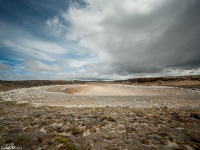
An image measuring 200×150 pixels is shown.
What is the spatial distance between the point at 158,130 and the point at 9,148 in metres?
8.35

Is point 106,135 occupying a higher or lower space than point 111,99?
higher

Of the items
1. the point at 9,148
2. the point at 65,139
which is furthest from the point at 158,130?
the point at 9,148

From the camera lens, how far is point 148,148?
19.8 feet

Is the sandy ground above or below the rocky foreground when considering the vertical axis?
below

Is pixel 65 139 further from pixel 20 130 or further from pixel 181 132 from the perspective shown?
pixel 181 132

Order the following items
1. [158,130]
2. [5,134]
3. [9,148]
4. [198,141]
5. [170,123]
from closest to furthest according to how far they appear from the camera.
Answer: [9,148], [198,141], [5,134], [158,130], [170,123]

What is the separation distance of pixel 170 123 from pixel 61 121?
8321mm

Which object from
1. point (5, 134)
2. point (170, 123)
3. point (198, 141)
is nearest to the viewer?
point (198, 141)

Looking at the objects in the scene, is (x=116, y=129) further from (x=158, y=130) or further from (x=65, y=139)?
(x=65, y=139)

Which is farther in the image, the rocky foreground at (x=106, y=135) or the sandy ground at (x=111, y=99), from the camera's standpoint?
the sandy ground at (x=111, y=99)

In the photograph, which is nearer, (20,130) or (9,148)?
(9,148)

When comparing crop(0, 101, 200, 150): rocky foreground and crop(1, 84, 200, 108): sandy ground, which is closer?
crop(0, 101, 200, 150): rocky foreground

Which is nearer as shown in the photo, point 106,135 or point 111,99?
point 106,135

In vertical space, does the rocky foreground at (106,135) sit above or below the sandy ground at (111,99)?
above
